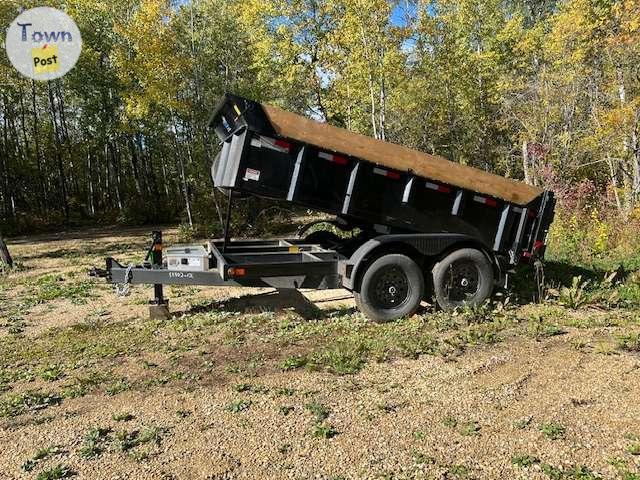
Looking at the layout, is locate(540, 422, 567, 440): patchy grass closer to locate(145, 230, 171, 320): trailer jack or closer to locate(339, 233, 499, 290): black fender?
locate(339, 233, 499, 290): black fender

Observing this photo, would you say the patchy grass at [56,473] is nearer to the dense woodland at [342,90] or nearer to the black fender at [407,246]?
the black fender at [407,246]

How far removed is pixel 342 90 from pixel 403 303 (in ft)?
43.1

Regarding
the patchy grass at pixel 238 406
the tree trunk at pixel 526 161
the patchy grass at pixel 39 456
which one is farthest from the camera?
Answer: the tree trunk at pixel 526 161

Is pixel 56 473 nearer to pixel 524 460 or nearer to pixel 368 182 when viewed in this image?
pixel 524 460

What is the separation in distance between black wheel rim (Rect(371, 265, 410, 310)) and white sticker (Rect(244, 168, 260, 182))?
77.2 inches

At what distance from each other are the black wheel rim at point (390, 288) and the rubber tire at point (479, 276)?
1.51ft

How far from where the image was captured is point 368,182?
21.9 feet

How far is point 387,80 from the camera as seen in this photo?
1664 centimetres

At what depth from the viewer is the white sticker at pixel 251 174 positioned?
6168 mm

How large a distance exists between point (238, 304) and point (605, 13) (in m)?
11.0

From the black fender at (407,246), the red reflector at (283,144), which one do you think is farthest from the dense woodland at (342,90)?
the red reflector at (283,144)

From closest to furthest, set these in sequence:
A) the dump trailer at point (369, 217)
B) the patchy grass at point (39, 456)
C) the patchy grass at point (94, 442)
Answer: the patchy grass at point (39, 456)
the patchy grass at point (94, 442)
the dump trailer at point (369, 217)

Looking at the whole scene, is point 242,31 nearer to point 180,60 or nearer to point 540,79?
point 180,60

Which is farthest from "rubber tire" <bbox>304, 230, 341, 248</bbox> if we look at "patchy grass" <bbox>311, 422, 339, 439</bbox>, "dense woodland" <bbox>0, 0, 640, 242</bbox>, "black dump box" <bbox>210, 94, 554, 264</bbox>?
"dense woodland" <bbox>0, 0, 640, 242</bbox>
